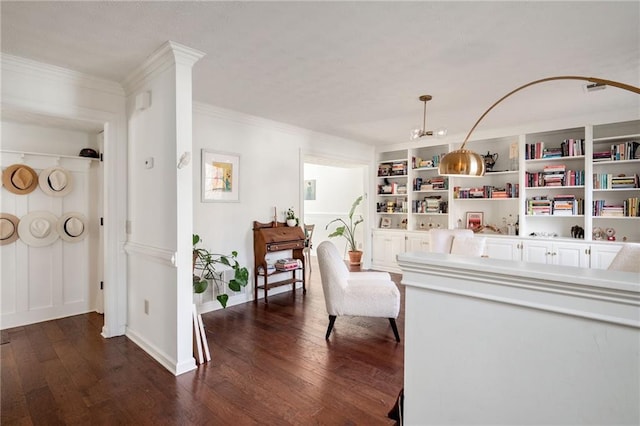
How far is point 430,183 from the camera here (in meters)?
5.77

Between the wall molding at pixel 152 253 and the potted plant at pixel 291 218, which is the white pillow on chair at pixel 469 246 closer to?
the potted plant at pixel 291 218

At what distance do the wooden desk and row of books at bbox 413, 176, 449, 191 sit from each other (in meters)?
2.53

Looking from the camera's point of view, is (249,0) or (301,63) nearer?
(249,0)

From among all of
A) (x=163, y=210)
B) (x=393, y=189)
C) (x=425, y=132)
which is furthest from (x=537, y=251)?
(x=163, y=210)

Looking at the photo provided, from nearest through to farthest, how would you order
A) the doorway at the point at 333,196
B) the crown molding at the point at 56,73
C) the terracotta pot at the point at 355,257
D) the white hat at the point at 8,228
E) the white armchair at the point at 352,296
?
1. the crown molding at the point at 56,73
2. the white armchair at the point at 352,296
3. the white hat at the point at 8,228
4. the terracotta pot at the point at 355,257
5. the doorway at the point at 333,196

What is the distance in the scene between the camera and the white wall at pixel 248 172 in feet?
12.5

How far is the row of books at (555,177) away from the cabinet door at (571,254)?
85 centimetres

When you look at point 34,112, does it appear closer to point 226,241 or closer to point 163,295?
point 163,295

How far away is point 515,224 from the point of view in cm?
498

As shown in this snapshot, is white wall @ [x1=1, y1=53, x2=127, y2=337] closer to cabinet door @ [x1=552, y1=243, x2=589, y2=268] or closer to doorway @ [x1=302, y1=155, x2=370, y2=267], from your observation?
doorway @ [x1=302, y1=155, x2=370, y2=267]

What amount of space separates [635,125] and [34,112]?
22.0ft

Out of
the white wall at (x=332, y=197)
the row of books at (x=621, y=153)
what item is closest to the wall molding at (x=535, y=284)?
the row of books at (x=621, y=153)

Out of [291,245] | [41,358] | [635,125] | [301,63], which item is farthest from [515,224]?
[41,358]

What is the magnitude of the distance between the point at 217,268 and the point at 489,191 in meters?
4.26
